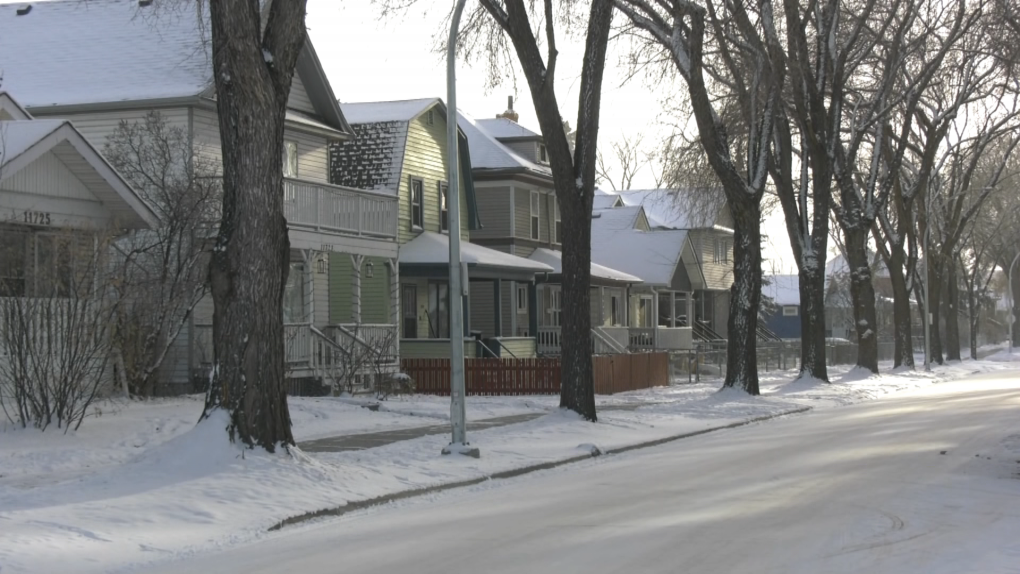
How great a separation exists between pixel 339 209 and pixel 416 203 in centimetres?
866

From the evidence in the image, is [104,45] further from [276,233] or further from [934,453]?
[934,453]

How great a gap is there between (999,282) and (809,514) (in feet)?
420

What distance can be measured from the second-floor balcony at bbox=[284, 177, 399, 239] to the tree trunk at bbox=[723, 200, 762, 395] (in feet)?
30.8

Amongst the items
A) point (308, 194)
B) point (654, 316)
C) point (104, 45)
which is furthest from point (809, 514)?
point (654, 316)

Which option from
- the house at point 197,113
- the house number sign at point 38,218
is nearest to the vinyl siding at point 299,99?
the house at point 197,113

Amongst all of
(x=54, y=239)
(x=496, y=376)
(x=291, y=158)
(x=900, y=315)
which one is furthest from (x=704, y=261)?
(x=54, y=239)

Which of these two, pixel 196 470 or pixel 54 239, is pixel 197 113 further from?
pixel 196 470

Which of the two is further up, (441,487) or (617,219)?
(617,219)

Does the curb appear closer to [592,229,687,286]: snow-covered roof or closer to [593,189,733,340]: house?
[592,229,687,286]: snow-covered roof

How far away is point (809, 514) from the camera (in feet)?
37.7

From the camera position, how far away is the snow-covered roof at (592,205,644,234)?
61250mm

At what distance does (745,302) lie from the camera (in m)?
29.4

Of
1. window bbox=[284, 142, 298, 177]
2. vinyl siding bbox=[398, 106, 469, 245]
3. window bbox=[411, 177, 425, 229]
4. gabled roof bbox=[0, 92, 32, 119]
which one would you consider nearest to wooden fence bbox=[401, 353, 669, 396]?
vinyl siding bbox=[398, 106, 469, 245]

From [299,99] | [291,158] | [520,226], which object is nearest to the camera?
[291,158]
